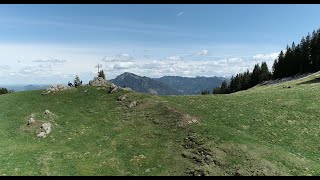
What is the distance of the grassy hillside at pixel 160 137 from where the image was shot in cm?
3106

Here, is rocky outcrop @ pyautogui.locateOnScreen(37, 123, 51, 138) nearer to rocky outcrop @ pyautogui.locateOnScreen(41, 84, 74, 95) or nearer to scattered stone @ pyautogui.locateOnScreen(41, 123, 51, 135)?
scattered stone @ pyautogui.locateOnScreen(41, 123, 51, 135)

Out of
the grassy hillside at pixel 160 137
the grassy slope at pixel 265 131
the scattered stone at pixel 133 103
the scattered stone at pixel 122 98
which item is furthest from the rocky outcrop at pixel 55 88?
the grassy slope at pixel 265 131

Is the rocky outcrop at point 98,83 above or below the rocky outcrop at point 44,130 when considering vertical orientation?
above

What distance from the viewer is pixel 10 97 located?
58.0 metres

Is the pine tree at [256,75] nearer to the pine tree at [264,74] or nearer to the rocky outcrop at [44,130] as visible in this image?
the pine tree at [264,74]

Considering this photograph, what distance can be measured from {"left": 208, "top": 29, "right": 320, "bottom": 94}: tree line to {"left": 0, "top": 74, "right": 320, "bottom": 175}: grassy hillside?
86.2m

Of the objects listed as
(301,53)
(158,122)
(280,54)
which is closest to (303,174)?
(158,122)

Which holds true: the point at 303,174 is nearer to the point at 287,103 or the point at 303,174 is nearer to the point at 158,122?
the point at 158,122

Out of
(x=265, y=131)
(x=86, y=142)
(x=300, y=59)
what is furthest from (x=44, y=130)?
(x=300, y=59)

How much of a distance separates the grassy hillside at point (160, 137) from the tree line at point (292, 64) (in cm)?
8617

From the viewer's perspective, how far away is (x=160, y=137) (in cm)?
3847

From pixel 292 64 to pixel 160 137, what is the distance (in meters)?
118
